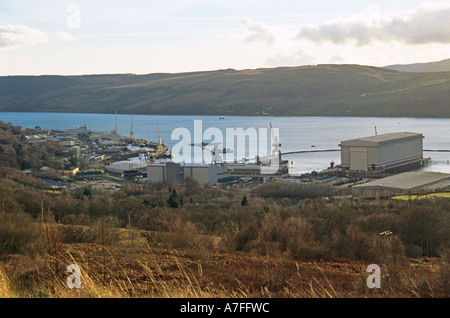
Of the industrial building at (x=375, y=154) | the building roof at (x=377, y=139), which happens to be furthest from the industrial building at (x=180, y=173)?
the building roof at (x=377, y=139)

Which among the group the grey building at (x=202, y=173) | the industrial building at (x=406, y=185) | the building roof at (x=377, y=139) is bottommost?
the industrial building at (x=406, y=185)

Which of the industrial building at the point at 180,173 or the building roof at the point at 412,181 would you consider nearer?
the building roof at the point at 412,181

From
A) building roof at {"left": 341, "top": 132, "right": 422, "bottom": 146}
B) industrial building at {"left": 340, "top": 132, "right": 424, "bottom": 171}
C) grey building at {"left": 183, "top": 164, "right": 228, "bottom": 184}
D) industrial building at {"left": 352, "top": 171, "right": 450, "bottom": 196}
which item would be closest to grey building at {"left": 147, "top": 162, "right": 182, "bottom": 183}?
grey building at {"left": 183, "top": 164, "right": 228, "bottom": 184}

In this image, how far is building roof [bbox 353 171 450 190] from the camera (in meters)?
28.9

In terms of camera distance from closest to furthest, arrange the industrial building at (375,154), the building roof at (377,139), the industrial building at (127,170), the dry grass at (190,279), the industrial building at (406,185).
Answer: the dry grass at (190,279), the industrial building at (406,185), the industrial building at (127,170), the industrial building at (375,154), the building roof at (377,139)

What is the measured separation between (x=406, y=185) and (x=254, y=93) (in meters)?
102

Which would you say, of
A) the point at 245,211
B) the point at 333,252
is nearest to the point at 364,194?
the point at 245,211

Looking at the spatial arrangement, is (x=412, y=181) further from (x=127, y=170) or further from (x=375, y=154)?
(x=127, y=170)

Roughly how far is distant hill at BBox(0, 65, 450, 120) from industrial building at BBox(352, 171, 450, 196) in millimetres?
71875

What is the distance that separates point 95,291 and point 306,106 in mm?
117211

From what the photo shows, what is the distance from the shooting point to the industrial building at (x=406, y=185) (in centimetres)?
2755

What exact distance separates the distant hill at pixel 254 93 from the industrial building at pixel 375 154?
60828mm

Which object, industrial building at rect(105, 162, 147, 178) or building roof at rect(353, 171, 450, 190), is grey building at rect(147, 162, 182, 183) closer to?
industrial building at rect(105, 162, 147, 178)

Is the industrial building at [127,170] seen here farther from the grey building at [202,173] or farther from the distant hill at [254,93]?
the distant hill at [254,93]
